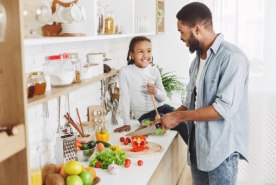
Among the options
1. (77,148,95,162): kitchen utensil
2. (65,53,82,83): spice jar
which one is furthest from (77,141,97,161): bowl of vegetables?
(65,53,82,83): spice jar

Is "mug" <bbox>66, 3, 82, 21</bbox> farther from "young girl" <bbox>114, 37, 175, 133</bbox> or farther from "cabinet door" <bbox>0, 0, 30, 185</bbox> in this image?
"young girl" <bbox>114, 37, 175, 133</bbox>

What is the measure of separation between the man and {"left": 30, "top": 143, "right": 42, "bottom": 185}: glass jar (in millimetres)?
782

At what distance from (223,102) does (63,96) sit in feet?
3.39

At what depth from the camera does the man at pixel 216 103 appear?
1.65 m

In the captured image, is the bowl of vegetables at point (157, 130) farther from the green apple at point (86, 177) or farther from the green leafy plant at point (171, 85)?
the green leafy plant at point (171, 85)

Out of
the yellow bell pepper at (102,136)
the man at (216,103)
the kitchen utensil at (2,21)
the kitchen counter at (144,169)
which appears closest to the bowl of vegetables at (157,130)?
the kitchen counter at (144,169)

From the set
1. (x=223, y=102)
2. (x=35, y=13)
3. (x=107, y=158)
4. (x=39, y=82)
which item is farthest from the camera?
(x=107, y=158)

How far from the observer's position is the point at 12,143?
81 cm

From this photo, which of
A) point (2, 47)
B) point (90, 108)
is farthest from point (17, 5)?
point (90, 108)

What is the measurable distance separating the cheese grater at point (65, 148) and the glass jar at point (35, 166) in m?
0.28

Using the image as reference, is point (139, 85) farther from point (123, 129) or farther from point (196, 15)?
point (196, 15)

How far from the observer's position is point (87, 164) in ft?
5.97

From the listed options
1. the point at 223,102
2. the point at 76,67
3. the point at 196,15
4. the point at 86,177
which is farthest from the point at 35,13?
the point at 223,102

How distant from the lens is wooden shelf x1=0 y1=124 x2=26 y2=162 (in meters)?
0.78
